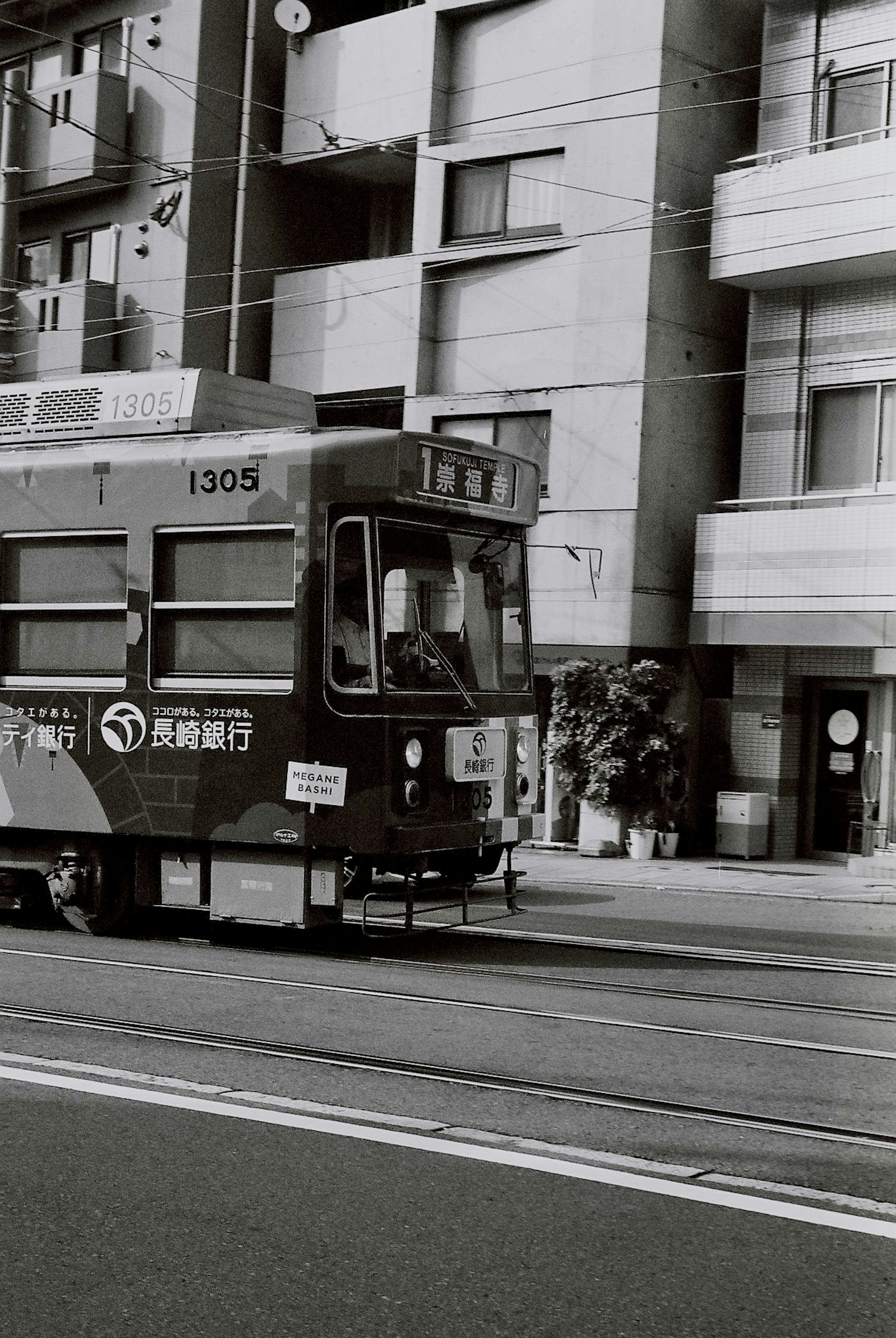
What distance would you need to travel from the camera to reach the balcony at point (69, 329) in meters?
26.4

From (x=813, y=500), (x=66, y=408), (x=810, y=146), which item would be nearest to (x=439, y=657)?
(x=66, y=408)

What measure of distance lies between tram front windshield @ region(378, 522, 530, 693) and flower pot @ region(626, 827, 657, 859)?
9176mm

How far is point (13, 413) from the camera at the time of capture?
12.3m

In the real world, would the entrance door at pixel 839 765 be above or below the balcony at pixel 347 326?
below

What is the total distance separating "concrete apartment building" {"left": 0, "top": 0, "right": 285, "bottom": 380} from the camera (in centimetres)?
2588

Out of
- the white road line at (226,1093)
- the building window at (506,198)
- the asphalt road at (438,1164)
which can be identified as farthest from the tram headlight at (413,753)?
the building window at (506,198)

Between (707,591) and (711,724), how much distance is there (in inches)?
81.2

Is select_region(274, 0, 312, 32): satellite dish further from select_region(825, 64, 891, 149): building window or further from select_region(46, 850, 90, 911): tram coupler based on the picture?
select_region(46, 850, 90, 911): tram coupler

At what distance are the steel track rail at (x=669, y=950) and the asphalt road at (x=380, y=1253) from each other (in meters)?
5.02

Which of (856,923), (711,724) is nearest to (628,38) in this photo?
(711,724)

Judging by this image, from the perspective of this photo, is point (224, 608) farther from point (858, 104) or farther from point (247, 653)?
point (858, 104)

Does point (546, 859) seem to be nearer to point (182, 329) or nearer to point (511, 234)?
point (511, 234)

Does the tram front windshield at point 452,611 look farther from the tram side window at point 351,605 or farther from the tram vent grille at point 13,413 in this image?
the tram vent grille at point 13,413

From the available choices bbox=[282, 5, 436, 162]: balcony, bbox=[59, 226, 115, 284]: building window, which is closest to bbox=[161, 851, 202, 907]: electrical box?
bbox=[282, 5, 436, 162]: balcony
